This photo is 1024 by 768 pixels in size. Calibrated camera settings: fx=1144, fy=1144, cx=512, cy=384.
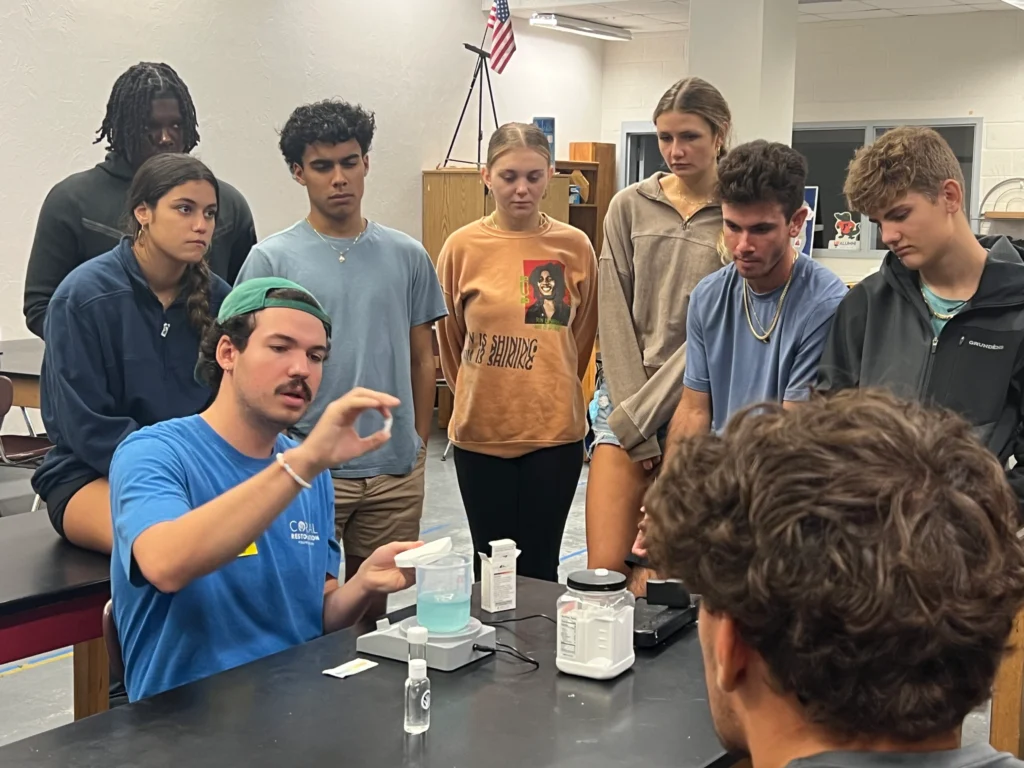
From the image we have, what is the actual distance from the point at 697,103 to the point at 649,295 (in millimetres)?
460

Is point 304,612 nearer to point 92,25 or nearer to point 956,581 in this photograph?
point 956,581

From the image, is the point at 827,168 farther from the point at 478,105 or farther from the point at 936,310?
the point at 936,310

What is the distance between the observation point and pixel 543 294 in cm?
291

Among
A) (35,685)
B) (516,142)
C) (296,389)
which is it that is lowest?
(35,685)

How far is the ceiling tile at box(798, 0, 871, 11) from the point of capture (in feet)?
24.4

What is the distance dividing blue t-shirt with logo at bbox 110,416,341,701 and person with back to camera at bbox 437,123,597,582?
110 cm

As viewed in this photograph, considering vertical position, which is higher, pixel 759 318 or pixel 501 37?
pixel 501 37

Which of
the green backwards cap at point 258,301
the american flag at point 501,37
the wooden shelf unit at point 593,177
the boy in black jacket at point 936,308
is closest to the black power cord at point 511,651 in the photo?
the green backwards cap at point 258,301

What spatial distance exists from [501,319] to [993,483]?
83.7 inches

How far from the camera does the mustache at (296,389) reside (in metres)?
1.81

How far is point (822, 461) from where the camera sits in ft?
2.61

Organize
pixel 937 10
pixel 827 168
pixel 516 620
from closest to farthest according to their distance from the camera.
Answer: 1. pixel 516 620
2. pixel 937 10
3. pixel 827 168

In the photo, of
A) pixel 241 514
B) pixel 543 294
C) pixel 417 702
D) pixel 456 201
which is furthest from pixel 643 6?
pixel 417 702

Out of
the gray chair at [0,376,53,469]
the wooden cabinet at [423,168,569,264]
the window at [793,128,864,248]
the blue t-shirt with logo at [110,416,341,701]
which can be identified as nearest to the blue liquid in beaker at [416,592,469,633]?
the blue t-shirt with logo at [110,416,341,701]
